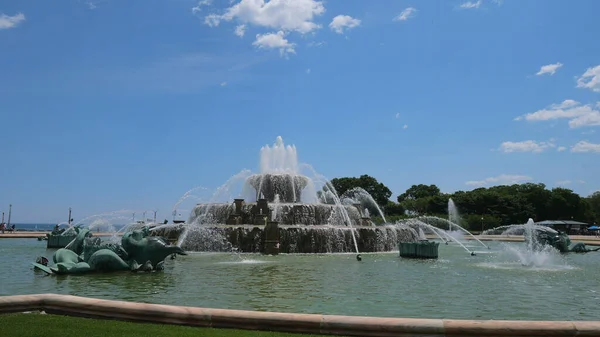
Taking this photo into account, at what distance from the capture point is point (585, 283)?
13.9 m

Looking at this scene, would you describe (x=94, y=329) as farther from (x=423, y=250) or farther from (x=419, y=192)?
(x=419, y=192)

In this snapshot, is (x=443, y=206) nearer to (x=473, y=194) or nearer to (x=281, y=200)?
(x=473, y=194)

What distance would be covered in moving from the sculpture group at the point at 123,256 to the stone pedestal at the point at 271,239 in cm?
868

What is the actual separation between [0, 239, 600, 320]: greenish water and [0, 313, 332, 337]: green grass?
2.51 meters

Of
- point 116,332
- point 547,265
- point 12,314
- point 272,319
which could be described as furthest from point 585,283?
point 12,314

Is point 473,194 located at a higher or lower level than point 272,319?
higher

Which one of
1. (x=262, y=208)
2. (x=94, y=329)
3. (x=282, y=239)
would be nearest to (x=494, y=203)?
(x=262, y=208)

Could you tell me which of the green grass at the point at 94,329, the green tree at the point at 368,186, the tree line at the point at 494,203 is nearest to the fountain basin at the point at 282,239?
the green grass at the point at 94,329

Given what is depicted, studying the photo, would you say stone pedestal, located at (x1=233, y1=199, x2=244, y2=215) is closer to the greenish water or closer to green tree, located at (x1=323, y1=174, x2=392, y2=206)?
the greenish water

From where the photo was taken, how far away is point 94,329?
6.49m

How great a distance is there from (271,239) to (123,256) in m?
9.51

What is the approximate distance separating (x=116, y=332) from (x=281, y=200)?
3171 cm

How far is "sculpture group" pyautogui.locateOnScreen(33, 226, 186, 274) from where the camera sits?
48.5 ft

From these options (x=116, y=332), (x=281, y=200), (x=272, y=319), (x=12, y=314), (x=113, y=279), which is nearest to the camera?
(x=116, y=332)
